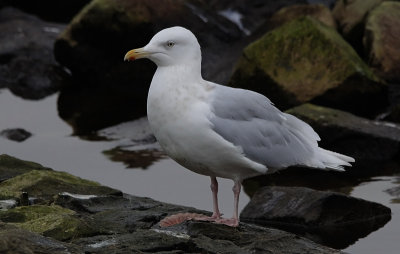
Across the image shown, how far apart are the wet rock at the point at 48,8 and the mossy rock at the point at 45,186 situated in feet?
33.4

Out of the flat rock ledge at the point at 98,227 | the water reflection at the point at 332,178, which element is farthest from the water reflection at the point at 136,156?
the flat rock ledge at the point at 98,227

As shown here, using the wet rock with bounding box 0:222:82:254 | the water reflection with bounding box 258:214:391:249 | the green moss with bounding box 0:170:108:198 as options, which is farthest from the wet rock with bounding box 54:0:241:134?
the wet rock with bounding box 0:222:82:254

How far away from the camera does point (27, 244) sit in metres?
5.59

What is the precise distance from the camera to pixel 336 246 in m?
8.97

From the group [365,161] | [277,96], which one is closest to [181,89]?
[365,161]

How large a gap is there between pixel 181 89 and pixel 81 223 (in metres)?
1.15

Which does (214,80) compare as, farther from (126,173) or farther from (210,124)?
(210,124)

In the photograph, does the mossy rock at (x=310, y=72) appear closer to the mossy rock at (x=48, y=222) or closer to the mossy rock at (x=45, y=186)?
the mossy rock at (x=45, y=186)

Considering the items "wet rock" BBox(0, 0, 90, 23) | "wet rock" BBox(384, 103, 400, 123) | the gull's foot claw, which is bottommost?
"wet rock" BBox(384, 103, 400, 123)

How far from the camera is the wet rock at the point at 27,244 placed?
547 cm

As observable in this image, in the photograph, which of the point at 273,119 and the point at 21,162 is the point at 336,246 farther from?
the point at 21,162

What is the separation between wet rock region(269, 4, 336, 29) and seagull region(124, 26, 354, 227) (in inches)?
302

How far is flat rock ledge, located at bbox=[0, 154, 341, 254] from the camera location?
6.00 metres

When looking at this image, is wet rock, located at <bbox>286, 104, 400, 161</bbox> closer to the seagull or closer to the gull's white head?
the seagull
